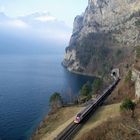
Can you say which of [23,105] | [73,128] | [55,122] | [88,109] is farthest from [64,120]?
[23,105]

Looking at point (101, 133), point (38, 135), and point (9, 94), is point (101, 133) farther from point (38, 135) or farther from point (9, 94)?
point (9, 94)

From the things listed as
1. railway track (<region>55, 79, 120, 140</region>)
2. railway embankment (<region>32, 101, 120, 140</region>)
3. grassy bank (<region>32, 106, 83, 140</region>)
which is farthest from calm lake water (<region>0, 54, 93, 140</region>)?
railway track (<region>55, 79, 120, 140</region>)

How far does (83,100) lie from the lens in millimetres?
124312

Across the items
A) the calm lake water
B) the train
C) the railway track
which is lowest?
the calm lake water

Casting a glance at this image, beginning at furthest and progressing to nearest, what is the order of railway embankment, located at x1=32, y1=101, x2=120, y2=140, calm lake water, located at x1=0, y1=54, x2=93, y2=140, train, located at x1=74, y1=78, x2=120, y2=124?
calm lake water, located at x1=0, y1=54, x2=93, y2=140, train, located at x1=74, y1=78, x2=120, y2=124, railway embankment, located at x1=32, y1=101, x2=120, y2=140

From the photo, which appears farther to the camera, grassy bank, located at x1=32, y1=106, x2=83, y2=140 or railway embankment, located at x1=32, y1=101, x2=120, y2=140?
grassy bank, located at x1=32, y1=106, x2=83, y2=140

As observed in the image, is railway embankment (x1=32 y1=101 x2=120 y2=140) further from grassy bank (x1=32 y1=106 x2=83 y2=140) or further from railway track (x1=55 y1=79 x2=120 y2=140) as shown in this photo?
railway track (x1=55 y1=79 x2=120 y2=140)

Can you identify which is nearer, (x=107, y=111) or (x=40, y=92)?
(x=107, y=111)

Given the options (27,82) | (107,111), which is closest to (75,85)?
(27,82)

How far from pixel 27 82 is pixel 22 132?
98.9 metres

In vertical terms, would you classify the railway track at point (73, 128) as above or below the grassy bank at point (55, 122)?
above

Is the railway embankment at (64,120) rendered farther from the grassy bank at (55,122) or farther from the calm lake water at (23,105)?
the calm lake water at (23,105)

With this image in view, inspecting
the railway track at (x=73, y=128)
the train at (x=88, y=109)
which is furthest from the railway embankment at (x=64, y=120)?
the train at (x=88, y=109)

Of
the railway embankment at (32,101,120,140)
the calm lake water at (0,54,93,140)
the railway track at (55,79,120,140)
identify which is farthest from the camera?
the calm lake water at (0,54,93,140)
